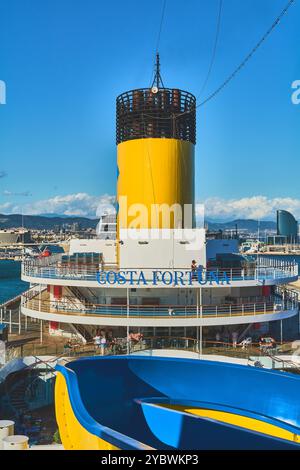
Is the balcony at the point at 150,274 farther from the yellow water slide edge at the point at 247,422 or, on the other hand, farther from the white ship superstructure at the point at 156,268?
the yellow water slide edge at the point at 247,422

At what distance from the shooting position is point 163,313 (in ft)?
69.0

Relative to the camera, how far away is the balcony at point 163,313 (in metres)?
20.3

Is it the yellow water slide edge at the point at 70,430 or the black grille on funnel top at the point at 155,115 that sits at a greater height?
the black grille on funnel top at the point at 155,115

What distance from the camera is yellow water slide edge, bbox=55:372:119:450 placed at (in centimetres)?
826

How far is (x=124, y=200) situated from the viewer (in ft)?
85.0

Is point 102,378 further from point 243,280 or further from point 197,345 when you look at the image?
point 243,280

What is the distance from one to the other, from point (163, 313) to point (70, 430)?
11.7m

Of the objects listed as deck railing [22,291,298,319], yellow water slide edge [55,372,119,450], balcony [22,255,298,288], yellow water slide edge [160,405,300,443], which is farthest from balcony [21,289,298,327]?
yellow water slide edge [55,372,119,450]

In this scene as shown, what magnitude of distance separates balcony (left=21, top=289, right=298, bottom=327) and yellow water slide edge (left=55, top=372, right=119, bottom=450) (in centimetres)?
882

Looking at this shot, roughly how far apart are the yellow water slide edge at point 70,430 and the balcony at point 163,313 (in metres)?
8.82

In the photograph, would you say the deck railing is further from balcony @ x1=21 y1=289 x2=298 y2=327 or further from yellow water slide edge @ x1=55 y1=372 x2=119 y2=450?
yellow water slide edge @ x1=55 y1=372 x2=119 y2=450

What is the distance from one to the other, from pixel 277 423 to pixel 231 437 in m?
2.07

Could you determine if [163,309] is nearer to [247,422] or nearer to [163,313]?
[163,313]

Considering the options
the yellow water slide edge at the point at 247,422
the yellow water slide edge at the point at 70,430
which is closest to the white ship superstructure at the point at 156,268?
the yellow water slide edge at the point at 247,422
